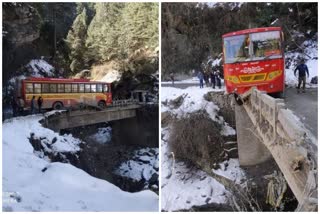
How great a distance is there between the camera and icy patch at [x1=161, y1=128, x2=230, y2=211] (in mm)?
3807

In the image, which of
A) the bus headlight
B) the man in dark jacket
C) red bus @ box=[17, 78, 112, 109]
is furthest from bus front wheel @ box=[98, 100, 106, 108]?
the man in dark jacket

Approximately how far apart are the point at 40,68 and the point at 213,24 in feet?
5.18

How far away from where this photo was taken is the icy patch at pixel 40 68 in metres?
3.88

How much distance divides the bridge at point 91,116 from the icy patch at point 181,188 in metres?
0.41

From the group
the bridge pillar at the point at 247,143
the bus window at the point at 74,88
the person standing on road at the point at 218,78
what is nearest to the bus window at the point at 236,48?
the person standing on road at the point at 218,78

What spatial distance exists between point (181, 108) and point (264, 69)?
807 mm

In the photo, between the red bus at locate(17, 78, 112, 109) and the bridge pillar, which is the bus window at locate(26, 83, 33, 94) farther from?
the bridge pillar

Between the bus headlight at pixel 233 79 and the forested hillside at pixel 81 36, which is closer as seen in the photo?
the forested hillside at pixel 81 36

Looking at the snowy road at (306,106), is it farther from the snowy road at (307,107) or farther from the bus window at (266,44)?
the bus window at (266,44)

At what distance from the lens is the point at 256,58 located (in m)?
3.89

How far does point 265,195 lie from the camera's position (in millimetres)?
3809

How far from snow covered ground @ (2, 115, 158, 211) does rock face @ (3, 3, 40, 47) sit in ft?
2.34

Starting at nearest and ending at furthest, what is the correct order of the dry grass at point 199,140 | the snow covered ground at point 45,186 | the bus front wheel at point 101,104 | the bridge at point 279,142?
the bridge at point 279,142
the snow covered ground at point 45,186
the dry grass at point 199,140
the bus front wheel at point 101,104

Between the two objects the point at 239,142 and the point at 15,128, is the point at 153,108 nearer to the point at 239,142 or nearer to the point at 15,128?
the point at 239,142
